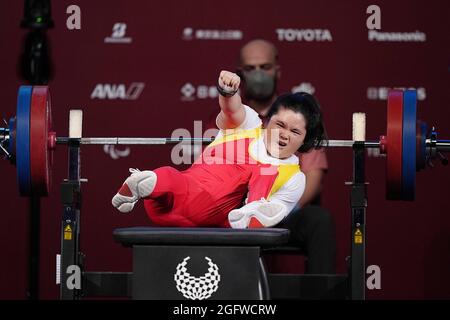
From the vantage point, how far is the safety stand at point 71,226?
4176mm

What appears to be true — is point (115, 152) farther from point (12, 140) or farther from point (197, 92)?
point (12, 140)

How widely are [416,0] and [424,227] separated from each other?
1297 mm

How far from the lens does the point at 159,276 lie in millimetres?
3555

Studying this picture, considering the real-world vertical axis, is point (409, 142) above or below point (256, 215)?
above

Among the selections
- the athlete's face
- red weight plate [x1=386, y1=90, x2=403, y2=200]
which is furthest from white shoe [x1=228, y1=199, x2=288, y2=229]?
red weight plate [x1=386, y1=90, x2=403, y2=200]

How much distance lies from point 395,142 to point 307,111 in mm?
391

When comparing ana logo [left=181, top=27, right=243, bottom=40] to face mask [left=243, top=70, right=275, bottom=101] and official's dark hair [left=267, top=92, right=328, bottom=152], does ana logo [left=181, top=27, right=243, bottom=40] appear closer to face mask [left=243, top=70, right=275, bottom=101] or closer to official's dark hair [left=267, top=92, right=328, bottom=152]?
face mask [left=243, top=70, right=275, bottom=101]

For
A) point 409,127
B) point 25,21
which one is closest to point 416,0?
point 409,127

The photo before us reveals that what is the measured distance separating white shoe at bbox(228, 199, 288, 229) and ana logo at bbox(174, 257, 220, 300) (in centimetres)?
34

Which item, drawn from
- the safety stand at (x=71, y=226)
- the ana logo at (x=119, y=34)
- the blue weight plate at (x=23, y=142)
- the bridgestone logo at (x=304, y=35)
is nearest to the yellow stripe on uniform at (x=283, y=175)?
the safety stand at (x=71, y=226)

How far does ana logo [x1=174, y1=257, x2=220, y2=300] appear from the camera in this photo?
3547 mm

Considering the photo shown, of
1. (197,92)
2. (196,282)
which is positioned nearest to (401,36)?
(197,92)

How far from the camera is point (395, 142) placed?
4.04 meters

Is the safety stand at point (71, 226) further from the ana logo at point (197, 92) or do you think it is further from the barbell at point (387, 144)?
the ana logo at point (197, 92)
